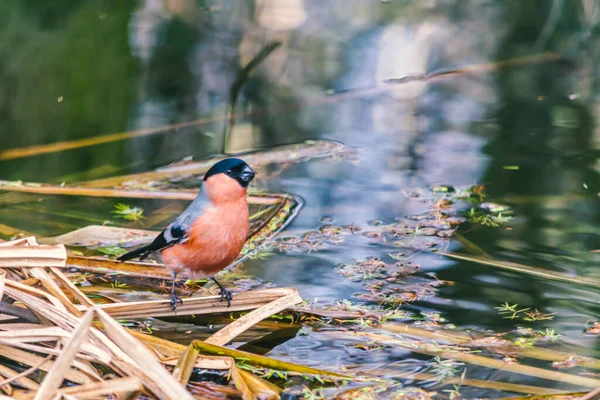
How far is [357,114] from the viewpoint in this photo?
7.42 m

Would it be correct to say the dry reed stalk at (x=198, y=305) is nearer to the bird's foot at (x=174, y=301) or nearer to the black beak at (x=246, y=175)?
the bird's foot at (x=174, y=301)

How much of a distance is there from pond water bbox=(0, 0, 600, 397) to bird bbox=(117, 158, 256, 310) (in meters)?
0.53

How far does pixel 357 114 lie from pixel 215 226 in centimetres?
384

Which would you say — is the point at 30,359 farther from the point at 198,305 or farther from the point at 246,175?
the point at 246,175

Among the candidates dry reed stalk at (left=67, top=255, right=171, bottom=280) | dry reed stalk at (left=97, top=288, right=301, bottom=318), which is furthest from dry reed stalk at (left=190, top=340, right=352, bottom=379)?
dry reed stalk at (left=67, top=255, right=171, bottom=280)

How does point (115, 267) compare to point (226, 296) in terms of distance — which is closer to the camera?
point (226, 296)

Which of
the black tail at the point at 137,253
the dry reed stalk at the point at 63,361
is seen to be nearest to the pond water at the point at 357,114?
the black tail at the point at 137,253

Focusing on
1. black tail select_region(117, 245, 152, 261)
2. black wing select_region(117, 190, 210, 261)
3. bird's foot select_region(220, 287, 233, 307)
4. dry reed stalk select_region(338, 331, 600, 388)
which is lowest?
dry reed stalk select_region(338, 331, 600, 388)

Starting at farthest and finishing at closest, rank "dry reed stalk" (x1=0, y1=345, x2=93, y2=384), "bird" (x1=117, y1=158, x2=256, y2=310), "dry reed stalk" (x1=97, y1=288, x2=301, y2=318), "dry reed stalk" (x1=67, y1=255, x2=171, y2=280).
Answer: "dry reed stalk" (x1=67, y1=255, x2=171, y2=280) < "bird" (x1=117, y1=158, x2=256, y2=310) < "dry reed stalk" (x1=97, y1=288, x2=301, y2=318) < "dry reed stalk" (x1=0, y1=345, x2=93, y2=384)

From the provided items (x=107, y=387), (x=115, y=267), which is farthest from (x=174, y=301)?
(x=107, y=387)

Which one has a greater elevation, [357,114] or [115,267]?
[357,114]

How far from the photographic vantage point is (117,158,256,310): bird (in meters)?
3.80

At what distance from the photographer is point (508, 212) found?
5.13 m

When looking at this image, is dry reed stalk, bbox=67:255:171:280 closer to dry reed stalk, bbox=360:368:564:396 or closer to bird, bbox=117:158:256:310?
bird, bbox=117:158:256:310
